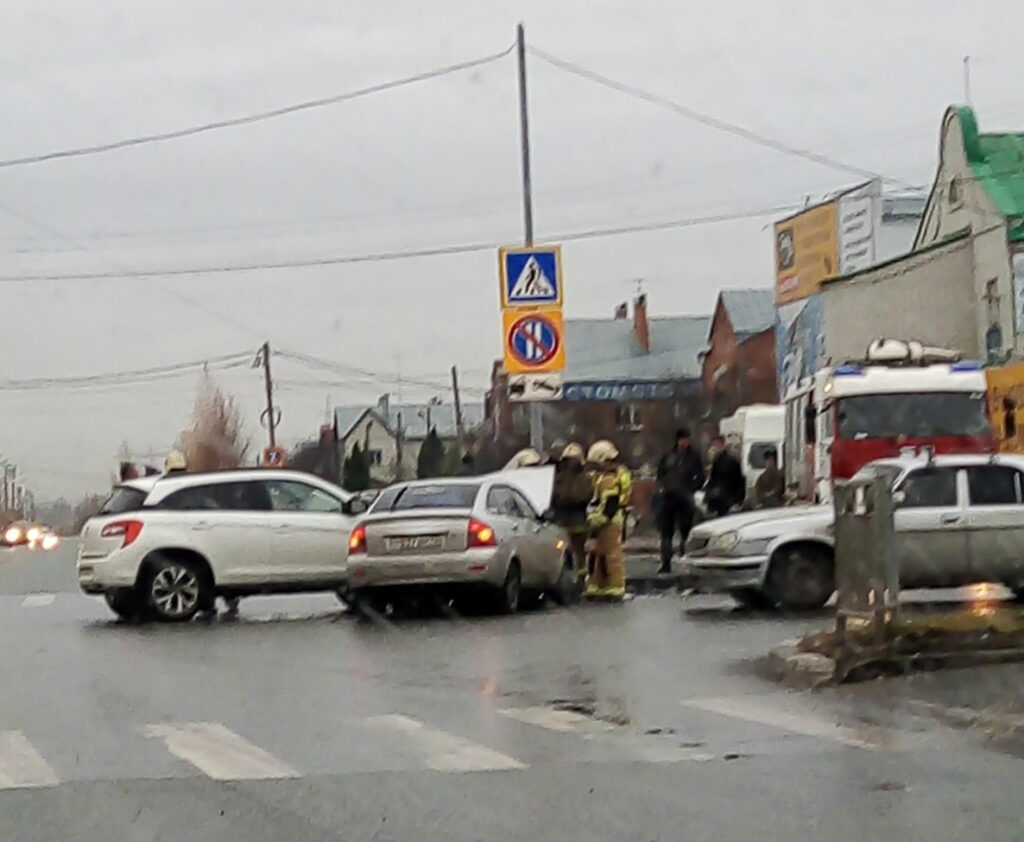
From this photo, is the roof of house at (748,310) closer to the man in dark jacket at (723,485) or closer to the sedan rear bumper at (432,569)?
the man in dark jacket at (723,485)

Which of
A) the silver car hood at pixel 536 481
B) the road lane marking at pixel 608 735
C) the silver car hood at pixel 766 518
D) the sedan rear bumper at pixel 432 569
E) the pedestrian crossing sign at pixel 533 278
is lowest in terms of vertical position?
the road lane marking at pixel 608 735

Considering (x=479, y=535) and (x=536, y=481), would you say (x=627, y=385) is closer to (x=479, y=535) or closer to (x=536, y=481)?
(x=536, y=481)

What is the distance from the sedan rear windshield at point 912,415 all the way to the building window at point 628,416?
66320 mm

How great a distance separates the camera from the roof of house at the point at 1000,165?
1683 inches

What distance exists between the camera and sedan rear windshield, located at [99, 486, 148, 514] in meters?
21.6

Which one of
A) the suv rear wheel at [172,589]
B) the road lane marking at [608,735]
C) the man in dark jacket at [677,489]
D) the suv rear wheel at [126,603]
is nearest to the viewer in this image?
the road lane marking at [608,735]

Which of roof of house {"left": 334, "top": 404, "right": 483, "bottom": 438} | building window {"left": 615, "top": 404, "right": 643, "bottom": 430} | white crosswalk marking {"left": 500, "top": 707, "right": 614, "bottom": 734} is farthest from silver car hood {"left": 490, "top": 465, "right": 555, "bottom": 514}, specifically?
roof of house {"left": 334, "top": 404, "right": 483, "bottom": 438}

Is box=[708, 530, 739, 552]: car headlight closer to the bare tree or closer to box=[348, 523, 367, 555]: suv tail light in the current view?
box=[348, 523, 367, 555]: suv tail light

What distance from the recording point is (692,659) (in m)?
15.3

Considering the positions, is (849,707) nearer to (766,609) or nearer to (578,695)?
(578,695)

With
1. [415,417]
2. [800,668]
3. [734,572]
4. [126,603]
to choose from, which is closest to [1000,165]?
[734,572]

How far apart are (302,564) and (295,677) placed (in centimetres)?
635

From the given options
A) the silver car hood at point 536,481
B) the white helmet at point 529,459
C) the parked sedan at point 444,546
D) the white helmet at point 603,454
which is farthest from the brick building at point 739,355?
the parked sedan at point 444,546

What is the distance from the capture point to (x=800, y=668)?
1365 centimetres
